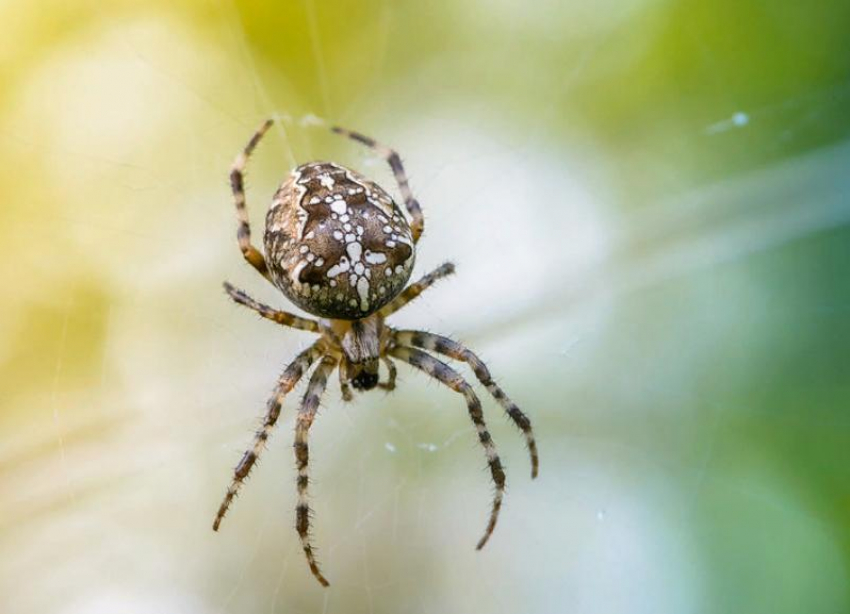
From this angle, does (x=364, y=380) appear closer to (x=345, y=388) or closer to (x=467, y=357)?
(x=345, y=388)

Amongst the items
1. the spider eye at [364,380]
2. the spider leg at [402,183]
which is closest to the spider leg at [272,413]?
the spider eye at [364,380]

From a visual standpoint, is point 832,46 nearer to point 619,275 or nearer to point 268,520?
point 619,275

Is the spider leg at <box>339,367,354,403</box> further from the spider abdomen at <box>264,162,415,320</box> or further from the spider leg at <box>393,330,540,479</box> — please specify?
the spider abdomen at <box>264,162,415,320</box>

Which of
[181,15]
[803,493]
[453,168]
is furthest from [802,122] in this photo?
[181,15]

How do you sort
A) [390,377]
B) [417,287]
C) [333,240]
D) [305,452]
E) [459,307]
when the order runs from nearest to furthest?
1. [333,240]
2. [305,452]
3. [417,287]
4. [390,377]
5. [459,307]

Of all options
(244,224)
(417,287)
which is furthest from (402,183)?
(244,224)

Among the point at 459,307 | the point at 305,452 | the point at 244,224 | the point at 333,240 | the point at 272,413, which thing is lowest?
the point at 305,452
